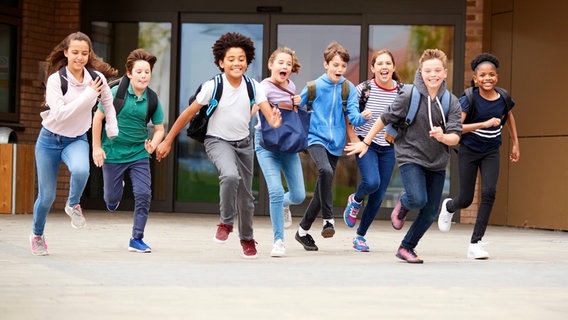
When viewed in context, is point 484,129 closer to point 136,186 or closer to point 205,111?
point 205,111

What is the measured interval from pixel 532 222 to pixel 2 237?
7242mm

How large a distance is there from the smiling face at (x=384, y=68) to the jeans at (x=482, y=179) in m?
0.95

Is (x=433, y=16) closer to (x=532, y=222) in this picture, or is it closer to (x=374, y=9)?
(x=374, y=9)

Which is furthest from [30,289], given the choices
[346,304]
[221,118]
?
[221,118]

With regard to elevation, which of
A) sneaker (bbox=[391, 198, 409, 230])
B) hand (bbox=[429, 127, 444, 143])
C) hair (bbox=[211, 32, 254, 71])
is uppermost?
hair (bbox=[211, 32, 254, 71])

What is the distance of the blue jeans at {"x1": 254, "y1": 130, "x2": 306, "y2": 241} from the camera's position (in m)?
10.1

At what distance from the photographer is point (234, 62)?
9.61m

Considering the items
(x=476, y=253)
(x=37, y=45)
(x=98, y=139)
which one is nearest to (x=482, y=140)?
(x=476, y=253)

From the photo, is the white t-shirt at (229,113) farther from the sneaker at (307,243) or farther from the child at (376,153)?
the sneaker at (307,243)

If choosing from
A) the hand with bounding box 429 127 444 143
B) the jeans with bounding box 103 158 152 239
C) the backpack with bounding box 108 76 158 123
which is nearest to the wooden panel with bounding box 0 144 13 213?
the jeans with bounding box 103 158 152 239

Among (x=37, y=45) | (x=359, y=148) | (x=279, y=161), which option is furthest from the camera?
(x=37, y=45)

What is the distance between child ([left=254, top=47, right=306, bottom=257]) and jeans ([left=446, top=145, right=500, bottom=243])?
56.8 inches

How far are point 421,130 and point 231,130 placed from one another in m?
1.53

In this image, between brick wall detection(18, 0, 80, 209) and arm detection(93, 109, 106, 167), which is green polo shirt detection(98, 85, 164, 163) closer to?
arm detection(93, 109, 106, 167)
